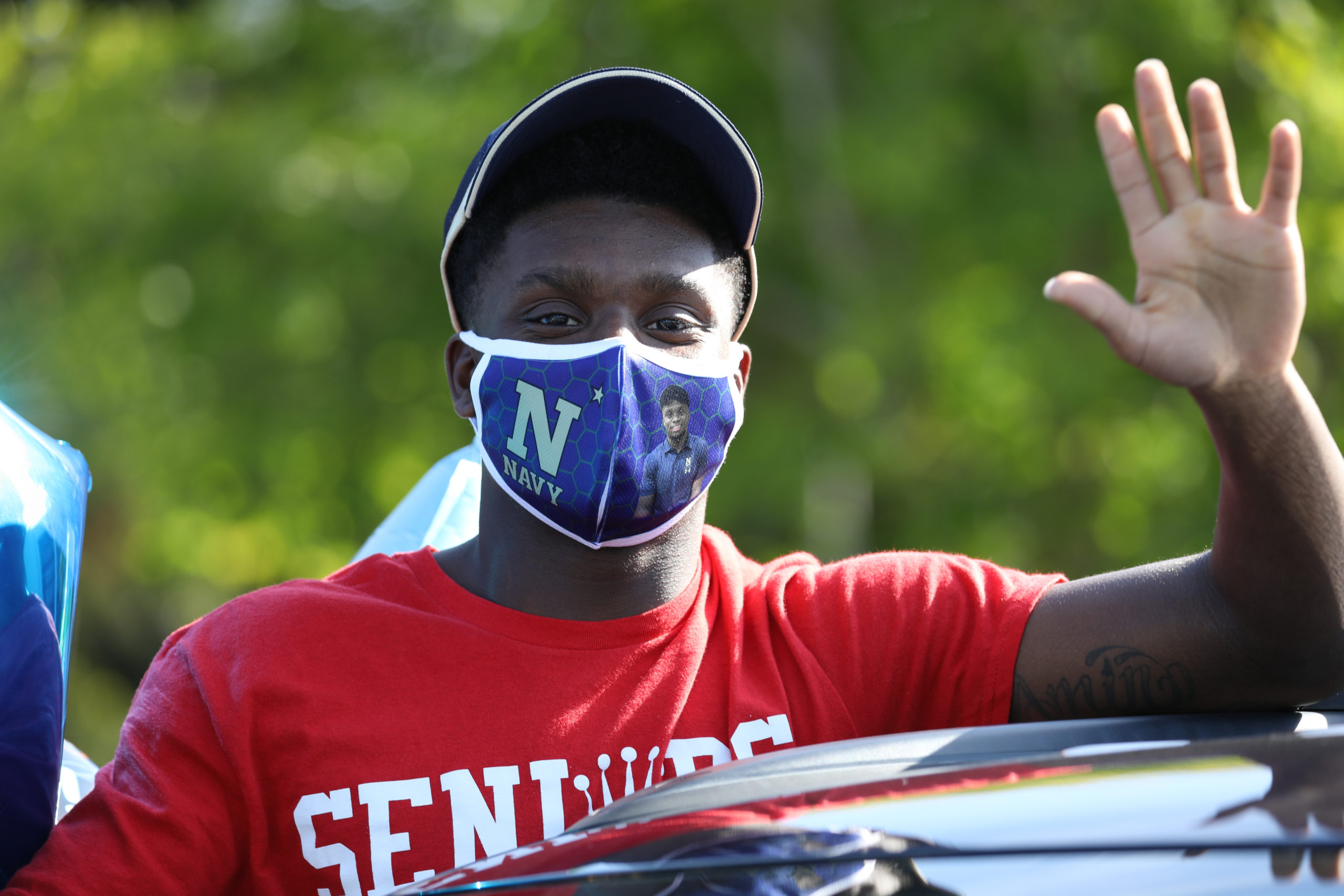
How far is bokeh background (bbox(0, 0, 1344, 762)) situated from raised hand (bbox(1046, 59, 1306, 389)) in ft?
20.7

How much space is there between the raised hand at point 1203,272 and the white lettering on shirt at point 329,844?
1338 millimetres

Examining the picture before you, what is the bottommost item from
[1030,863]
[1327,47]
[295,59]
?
[1030,863]

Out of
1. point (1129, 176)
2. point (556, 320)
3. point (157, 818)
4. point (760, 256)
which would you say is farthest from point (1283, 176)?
point (760, 256)

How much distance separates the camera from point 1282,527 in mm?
1978

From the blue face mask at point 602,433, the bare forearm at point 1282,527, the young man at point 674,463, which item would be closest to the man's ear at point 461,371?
the blue face mask at point 602,433

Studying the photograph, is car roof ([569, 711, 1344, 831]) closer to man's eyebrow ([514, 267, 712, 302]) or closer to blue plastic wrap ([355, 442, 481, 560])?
man's eyebrow ([514, 267, 712, 302])

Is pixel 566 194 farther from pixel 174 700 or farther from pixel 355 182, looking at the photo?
pixel 355 182

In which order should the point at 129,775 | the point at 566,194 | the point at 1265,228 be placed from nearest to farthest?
the point at 1265,228 < the point at 129,775 < the point at 566,194

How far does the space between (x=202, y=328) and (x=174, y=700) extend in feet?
24.7

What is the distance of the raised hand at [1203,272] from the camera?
182cm

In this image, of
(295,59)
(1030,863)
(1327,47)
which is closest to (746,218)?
(1030,863)

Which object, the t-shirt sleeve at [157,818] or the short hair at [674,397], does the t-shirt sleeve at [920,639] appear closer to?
the short hair at [674,397]

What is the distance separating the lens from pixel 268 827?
2.21 m

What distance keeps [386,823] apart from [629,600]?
58 centimetres
